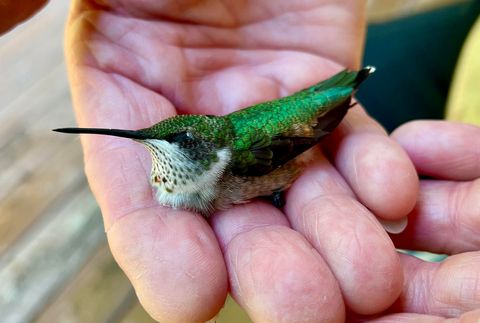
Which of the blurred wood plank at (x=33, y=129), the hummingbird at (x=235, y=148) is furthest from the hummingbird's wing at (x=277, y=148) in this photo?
the blurred wood plank at (x=33, y=129)

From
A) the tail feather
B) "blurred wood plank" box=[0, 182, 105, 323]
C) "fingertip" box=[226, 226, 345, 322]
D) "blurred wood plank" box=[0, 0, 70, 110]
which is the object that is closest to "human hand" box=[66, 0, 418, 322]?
"fingertip" box=[226, 226, 345, 322]

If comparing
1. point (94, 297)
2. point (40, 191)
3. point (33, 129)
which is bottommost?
point (94, 297)

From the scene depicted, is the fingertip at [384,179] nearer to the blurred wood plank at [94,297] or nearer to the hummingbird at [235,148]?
the hummingbird at [235,148]

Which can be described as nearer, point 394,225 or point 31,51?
point 394,225

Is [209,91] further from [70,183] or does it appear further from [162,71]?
[70,183]

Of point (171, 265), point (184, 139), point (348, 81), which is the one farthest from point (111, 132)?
point (348, 81)

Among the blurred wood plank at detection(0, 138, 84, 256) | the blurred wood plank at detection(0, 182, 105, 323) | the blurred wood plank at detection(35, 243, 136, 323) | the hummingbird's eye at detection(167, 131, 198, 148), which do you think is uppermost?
the hummingbird's eye at detection(167, 131, 198, 148)

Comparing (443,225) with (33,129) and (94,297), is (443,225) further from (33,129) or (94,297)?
(33,129)

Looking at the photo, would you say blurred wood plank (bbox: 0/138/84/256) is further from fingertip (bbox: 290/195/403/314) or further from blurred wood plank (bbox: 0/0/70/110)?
fingertip (bbox: 290/195/403/314)
